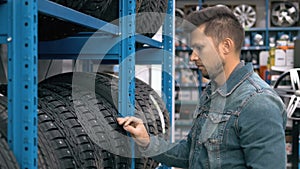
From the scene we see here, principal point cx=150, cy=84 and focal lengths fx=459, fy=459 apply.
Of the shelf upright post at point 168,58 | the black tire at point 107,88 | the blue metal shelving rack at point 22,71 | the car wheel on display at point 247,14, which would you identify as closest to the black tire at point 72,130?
the black tire at point 107,88

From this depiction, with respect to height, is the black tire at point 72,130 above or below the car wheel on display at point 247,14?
below

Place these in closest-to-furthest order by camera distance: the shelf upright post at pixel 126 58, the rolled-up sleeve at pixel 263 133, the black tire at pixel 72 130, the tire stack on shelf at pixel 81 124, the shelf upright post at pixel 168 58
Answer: the rolled-up sleeve at pixel 263 133
the tire stack on shelf at pixel 81 124
the black tire at pixel 72 130
the shelf upright post at pixel 126 58
the shelf upright post at pixel 168 58

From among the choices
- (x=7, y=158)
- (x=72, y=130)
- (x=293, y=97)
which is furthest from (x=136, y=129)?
(x=293, y=97)

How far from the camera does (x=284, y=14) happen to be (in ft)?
27.3

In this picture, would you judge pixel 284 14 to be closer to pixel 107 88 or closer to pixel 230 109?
pixel 107 88

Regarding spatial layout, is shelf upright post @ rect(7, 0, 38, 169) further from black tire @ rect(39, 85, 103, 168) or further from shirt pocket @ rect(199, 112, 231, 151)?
shirt pocket @ rect(199, 112, 231, 151)

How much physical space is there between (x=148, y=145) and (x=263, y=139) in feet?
2.38

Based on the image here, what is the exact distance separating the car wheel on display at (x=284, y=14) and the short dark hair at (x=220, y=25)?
6.92 meters

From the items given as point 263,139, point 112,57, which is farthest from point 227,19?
point 112,57

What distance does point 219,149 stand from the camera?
173cm

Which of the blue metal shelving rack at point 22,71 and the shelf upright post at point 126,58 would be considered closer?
the blue metal shelving rack at point 22,71

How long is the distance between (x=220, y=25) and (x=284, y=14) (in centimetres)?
703

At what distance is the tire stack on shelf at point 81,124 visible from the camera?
1.82m

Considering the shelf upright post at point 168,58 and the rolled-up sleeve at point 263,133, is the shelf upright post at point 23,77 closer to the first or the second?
the rolled-up sleeve at point 263,133
